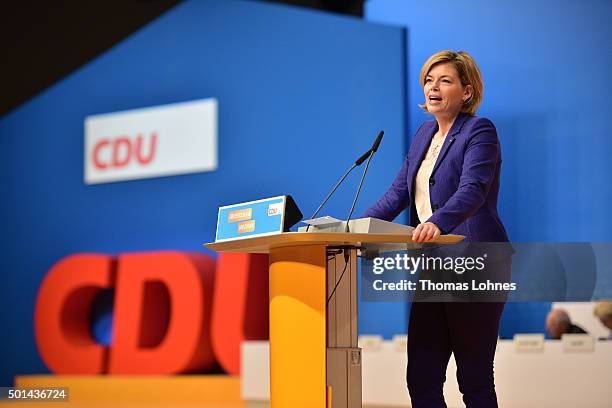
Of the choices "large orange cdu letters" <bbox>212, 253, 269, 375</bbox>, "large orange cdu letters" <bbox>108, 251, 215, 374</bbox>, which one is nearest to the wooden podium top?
"large orange cdu letters" <bbox>212, 253, 269, 375</bbox>

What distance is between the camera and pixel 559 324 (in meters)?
4.47

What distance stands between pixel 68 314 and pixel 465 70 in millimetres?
4786

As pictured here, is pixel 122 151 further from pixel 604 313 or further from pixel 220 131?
pixel 604 313

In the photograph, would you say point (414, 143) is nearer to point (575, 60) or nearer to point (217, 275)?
point (575, 60)

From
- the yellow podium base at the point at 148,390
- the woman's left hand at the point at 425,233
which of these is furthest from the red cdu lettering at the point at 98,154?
the woman's left hand at the point at 425,233

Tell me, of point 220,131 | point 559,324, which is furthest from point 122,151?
point 559,324

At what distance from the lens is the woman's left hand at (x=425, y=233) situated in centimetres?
192

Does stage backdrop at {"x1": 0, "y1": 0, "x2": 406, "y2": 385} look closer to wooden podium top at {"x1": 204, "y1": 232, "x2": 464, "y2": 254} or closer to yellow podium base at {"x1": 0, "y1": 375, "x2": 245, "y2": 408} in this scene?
yellow podium base at {"x1": 0, "y1": 375, "x2": 245, "y2": 408}

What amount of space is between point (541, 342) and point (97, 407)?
9.27 feet

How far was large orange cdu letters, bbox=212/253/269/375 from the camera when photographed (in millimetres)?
5445

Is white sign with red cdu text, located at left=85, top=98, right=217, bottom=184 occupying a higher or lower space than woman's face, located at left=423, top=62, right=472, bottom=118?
higher

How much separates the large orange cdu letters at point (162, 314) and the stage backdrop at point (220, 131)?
0.90 ft

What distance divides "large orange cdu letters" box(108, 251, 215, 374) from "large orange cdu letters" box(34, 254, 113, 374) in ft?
0.45

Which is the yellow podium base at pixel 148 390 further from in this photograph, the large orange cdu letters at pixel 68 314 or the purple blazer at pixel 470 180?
the purple blazer at pixel 470 180
